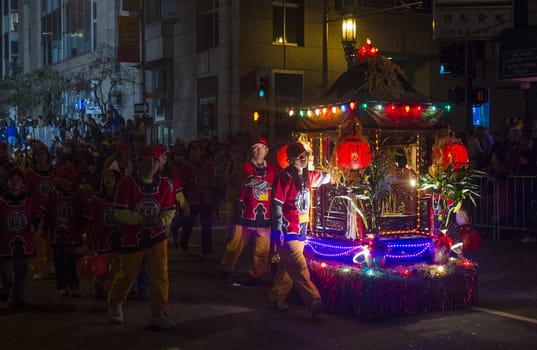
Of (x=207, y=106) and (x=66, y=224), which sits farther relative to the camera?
(x=207, y=106)

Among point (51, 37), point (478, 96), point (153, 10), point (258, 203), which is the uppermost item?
point (51, 37)

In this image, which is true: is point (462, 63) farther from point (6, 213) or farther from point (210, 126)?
point (6, 213)

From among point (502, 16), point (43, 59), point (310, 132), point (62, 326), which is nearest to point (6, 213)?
point (62, 326)

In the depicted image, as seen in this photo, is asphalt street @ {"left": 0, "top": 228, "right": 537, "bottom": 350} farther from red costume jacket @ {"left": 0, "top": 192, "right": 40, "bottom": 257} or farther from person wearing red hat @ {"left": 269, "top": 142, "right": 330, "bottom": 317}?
red costume jacket @ {"left": 0, "top": 192, "right": 40, "bottom": 257}

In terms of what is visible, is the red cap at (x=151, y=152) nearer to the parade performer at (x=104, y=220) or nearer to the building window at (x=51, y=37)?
the parade performer at (x=104, y=220)

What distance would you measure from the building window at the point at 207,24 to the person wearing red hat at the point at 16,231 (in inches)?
788

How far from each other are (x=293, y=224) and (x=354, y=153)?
3.45 ft

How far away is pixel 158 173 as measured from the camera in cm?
800

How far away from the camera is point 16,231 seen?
8656mm

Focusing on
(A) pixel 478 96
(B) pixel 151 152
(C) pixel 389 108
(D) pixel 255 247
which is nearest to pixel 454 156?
(C) pixel 389 108

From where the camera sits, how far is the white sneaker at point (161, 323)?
7.69 metres

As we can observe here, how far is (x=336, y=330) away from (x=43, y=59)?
41.1 m

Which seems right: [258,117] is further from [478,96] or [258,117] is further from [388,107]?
[388,107]

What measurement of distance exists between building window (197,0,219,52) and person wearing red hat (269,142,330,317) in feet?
66.8
